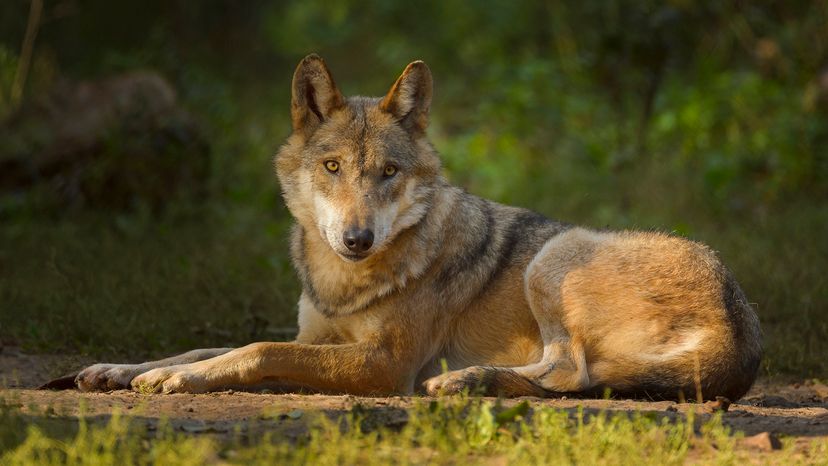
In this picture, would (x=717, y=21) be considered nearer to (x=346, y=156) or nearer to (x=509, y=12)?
(x=509, y=12)

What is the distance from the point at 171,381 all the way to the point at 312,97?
1764mm

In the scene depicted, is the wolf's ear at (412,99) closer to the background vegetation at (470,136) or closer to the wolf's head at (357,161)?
the wolf's head at (357,161)

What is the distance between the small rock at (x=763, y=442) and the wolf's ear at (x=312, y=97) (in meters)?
2.83

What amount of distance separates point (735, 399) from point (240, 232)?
566cm

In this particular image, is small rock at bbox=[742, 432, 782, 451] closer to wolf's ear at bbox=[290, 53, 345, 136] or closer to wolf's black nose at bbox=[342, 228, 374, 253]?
wolf's black nose at bbox=[342, 228, 374, 253]

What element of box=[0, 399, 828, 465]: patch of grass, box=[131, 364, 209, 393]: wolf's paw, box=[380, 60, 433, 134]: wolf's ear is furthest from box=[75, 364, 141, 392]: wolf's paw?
box=[380, 60, 433, 134]: wolf's ear

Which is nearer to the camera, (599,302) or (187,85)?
(599,302)

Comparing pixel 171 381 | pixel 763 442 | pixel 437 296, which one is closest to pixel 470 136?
pixel 437 296

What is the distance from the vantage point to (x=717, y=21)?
1539 centimetres

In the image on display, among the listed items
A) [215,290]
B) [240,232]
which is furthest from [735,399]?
[240,232]

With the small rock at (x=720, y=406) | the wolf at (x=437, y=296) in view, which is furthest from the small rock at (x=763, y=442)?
the wolf at (x=437, y=296)

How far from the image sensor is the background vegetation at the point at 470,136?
761 centimetres

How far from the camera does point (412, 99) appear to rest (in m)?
5.90

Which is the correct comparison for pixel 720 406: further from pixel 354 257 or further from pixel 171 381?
pixel 171 381
